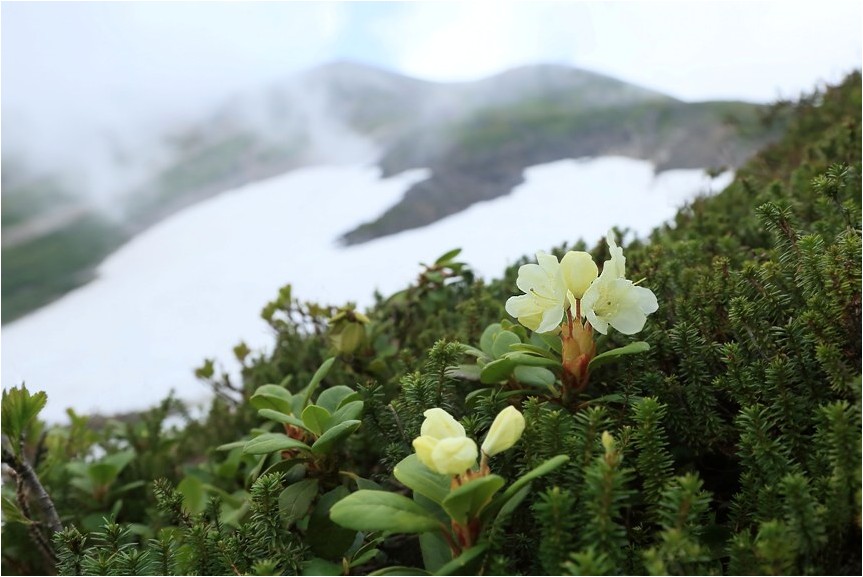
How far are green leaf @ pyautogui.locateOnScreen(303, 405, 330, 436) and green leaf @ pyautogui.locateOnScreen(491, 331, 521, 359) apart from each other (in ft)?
A: 1.08

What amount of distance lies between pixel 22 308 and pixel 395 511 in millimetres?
3886

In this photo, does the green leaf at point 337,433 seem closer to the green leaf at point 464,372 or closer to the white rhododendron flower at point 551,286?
the green leaf at point 464,372

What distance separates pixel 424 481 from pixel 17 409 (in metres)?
0.86

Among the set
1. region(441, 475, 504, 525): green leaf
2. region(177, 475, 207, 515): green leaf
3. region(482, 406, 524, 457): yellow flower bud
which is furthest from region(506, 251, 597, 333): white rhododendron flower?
region(177, 475, 207, 515): green leaf

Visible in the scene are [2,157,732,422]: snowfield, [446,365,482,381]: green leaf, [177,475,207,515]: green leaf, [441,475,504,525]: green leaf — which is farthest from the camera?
[2,157,732,422]: snowfield

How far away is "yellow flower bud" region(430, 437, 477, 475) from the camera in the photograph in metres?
0.74

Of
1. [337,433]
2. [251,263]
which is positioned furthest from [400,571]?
[251,263]

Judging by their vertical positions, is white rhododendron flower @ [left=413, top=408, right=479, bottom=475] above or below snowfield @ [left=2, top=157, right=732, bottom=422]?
below

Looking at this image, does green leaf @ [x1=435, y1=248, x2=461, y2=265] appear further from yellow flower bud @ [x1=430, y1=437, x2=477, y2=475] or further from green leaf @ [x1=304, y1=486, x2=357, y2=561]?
yellow flower bud @ [x1=430, y1=437, x2=477, y2=475]

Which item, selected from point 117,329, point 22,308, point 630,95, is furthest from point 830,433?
point 630,95

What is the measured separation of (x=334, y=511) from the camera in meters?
0.77

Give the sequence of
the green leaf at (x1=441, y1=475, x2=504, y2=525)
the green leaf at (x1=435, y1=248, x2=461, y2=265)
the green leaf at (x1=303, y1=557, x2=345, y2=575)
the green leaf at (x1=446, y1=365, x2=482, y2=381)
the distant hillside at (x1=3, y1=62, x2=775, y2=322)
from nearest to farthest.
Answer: the green leaf at (x1=441, y1=475, x2=504, y2=525)
the green leaf at (x1=303, y1=557, x2=345, y2=575)
the green leaf at (x1=446, y1=365, x2=482, y2=381)
the green leaf at (x1=435, y1=248, x2=461, y2=265)
the distant hillside at (x1=3, y1=62, x2=775, y2=322)

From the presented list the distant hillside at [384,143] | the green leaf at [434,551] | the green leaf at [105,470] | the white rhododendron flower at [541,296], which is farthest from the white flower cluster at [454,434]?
the distant hillside at [384,143]

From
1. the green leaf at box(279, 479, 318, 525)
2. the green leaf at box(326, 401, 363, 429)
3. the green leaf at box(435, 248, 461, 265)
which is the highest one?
the green leaf at box(435, 248, 461, 265)
